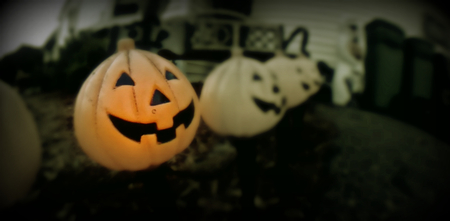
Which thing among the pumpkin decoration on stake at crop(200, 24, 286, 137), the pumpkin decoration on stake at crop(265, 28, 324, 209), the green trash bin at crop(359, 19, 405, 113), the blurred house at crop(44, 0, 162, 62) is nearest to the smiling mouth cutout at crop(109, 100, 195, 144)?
the pumpkin decoration on stake at crop(200, 24, 286, 137)

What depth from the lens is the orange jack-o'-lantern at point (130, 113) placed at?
100cm

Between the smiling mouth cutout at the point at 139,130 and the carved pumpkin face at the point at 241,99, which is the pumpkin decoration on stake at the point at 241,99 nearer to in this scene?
the carved pumpkin face at the point at 241,99

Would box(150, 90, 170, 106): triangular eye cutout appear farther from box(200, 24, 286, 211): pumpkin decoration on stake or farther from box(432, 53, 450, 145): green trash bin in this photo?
box(432, 53, 450, 145): green trash bin

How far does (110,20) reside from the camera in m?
2.35

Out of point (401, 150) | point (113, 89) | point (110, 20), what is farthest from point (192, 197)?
point (401, 150)

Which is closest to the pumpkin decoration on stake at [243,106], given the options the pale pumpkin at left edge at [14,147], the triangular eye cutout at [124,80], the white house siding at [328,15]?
the triangular eye cutout at [124,80]

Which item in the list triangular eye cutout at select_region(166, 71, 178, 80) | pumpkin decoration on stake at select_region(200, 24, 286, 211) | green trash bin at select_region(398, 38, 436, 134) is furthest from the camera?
green trash bin at select_region(398, 38, 436, 134)

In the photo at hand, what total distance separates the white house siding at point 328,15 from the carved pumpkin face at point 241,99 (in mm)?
1570

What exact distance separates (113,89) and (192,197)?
0.92 metres

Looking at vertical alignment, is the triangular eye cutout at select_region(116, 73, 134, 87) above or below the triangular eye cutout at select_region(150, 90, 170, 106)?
above

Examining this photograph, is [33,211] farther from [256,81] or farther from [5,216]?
[256,81]

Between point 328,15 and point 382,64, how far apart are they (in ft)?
4.79

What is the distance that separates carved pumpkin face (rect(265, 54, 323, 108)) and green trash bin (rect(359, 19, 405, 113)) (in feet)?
8.35

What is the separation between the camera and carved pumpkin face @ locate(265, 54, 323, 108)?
157 cm
